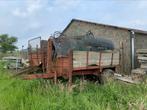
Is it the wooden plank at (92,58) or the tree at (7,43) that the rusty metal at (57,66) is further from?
the tree at (7,43)

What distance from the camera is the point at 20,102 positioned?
10094 millimetres

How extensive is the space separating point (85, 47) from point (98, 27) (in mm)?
10592

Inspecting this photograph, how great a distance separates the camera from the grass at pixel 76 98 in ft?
28.4

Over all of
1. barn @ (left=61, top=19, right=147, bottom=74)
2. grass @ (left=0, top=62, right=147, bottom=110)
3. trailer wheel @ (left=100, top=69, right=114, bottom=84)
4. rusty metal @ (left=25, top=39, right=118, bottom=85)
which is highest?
barn @ (left=61, top=19, right=147, bottom=74)

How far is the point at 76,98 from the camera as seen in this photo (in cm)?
977

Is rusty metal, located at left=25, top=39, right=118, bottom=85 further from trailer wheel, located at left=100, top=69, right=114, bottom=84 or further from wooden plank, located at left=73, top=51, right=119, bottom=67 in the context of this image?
trailer wheel, located at left=100, top=69, right=114, bottom=84

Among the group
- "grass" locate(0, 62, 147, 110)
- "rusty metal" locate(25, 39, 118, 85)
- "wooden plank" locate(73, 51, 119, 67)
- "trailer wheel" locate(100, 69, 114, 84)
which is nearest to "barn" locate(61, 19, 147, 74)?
"wooden plank" locate(73, 51, 119, 67)

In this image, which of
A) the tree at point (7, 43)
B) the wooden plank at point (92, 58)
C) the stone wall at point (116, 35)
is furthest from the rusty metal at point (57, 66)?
the tree at point (7, 43)

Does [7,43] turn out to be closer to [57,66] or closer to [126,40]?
[126,40]

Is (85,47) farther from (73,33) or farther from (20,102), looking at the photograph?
(73,33)

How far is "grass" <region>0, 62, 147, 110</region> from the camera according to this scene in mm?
8656

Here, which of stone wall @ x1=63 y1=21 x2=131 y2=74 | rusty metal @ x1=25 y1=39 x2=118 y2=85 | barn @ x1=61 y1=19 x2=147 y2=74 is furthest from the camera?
stone wall @ x1=63 y1=21 x2=131 y2=74

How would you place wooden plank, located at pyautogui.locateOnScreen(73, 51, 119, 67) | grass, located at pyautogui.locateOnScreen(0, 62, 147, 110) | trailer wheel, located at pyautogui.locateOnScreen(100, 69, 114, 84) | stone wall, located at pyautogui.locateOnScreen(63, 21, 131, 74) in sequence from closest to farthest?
grass, located at pyautogui.locateOnScreen(0, 62, 147, 110) < wooden plank, located at pyautogui.locateOnScreen(73, 51, 119, 67) < trailer wheel, located at pyautogui.locateOnScreen(100, 69, 114, 84) < stone wall, located at pyautogui.locateOnScreen(63, 21, 131, 74)

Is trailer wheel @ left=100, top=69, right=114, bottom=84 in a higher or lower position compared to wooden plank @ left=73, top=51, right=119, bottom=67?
lower
